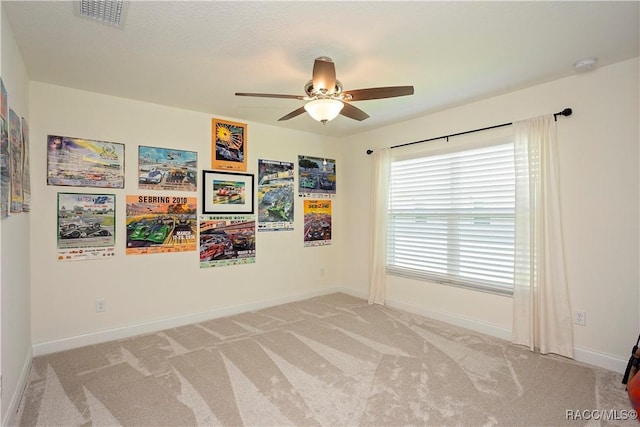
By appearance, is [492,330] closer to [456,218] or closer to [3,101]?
[456,218]

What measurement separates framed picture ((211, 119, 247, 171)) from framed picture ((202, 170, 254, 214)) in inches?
4.4

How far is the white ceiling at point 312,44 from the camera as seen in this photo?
1.94 m

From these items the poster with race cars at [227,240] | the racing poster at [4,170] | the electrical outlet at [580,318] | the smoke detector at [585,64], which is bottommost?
the electrical outlet at [580,318]

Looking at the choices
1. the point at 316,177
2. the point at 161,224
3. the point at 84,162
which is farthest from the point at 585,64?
the point at 84,162

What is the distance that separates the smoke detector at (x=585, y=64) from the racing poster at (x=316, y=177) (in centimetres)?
315

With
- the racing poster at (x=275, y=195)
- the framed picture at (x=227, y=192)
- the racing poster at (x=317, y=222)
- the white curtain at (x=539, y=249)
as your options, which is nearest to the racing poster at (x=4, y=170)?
the framed picture at (x=227, y=192)

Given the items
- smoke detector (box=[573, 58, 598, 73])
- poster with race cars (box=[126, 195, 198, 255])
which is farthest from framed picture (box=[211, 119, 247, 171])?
smoke detector (box=[573, 58, 598, 73])

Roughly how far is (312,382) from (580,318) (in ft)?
7.84

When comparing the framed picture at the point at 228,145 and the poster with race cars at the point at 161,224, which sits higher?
the framed picture at the point at 228,145

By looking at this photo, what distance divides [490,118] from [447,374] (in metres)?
2.56

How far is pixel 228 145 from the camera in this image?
4.06 meters

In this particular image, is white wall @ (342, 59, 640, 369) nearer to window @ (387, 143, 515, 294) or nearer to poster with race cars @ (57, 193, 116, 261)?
window @ (387, 143, 515, 294)

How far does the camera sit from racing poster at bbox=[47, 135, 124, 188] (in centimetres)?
301

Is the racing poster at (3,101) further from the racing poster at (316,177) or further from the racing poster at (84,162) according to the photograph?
the racing poster at (316,177)
